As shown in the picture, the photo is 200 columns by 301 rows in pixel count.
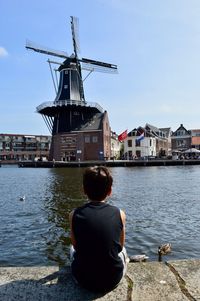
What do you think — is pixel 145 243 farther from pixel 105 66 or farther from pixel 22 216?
pixel 105 66

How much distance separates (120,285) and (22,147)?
15062 cm

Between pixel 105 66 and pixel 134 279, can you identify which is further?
pixel 105 66

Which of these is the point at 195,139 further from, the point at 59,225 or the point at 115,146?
the point at 59,225

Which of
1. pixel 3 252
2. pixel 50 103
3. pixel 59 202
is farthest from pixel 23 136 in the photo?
pixel 3 252

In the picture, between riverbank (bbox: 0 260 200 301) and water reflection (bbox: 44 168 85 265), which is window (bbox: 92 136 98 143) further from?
riverbank (bbox: 0 260 200 301)

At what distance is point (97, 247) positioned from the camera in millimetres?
3496

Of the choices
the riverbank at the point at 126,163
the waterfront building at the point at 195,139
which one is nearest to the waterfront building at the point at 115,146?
the riverbank at the point at 126,163

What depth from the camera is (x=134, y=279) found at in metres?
3.76

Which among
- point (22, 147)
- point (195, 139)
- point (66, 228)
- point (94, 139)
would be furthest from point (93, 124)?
point (22, 147)

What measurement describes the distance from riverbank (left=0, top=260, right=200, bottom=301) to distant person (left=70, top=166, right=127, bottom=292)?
145mm

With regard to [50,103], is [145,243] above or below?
below

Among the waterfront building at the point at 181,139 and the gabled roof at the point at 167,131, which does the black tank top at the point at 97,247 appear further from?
the gabled roof at the point at 167,131

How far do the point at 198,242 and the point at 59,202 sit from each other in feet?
34.2

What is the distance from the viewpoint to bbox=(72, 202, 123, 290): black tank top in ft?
11.4
